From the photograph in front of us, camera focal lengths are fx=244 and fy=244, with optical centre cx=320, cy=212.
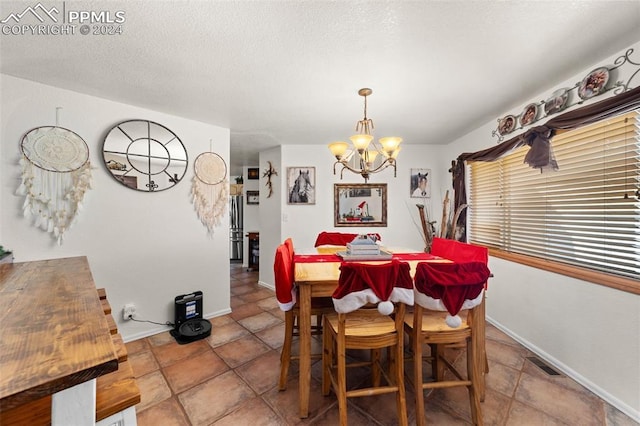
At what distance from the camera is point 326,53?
1601 millimetres

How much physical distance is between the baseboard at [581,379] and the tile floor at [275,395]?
41 mm

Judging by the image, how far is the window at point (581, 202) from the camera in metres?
1.64

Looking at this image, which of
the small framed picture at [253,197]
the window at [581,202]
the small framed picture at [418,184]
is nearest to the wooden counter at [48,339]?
the window at [581,202]

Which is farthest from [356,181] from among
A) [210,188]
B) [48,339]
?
[48,339]

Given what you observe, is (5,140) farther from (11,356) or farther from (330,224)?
(330,224)

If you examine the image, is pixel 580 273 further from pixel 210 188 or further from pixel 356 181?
pixel 210 188

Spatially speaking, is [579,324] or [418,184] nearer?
[579,324]

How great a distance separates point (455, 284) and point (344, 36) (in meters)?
1.56

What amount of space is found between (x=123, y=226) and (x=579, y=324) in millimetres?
3993

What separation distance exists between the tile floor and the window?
943 millimetres

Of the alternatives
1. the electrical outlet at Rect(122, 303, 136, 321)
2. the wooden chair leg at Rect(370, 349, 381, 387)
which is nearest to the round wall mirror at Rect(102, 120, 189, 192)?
the electrical outlet at Rect(122, 303, 136, 321)

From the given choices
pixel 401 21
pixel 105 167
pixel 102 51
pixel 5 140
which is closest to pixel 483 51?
pixel 401 21

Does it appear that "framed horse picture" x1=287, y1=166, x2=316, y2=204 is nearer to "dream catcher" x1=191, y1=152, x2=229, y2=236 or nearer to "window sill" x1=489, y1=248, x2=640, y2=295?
"dream catcher" x1=191, y1=152, x2=229, y2=236

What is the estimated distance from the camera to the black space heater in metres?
2.41
